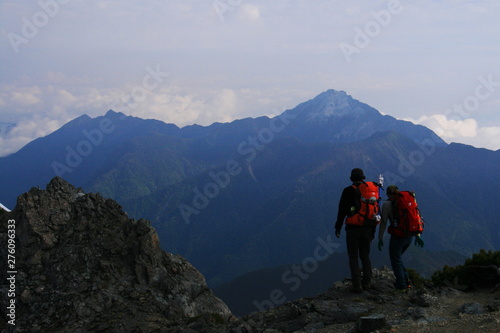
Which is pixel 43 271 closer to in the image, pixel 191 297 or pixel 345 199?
pixel 191 297

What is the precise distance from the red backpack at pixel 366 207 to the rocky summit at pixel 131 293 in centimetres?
240

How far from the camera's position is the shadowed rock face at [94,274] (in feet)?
45.5

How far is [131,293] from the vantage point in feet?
50.6

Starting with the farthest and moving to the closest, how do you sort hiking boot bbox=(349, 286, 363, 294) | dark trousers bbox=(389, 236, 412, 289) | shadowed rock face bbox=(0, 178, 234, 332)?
shadowed rock face bbox=(0, 178, 234, 332)
hiking boot bbox=(349, 286, 363, 294)
dark trousers bbox=(389, 236, 412, 289)

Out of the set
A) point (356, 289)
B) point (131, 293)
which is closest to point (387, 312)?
point (356, 289)

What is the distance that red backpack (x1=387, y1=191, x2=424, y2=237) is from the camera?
1309 cm

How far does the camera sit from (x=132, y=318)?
542 inches

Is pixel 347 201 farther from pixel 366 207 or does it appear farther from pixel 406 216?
pixel 406 216

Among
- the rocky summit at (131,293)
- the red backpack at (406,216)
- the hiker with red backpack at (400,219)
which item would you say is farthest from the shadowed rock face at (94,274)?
the red backpack at (406,216)

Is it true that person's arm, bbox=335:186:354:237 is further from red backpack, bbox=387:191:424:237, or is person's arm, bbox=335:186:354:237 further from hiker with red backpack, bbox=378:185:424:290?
red backpack, bbox=387:191:424:237

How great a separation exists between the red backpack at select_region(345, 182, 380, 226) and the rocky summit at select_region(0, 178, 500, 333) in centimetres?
240

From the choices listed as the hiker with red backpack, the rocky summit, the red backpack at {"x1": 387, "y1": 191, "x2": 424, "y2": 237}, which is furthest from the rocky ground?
the red backpack at {"x1": 387, "y1": 191, "x2": 424, "y2": 237}

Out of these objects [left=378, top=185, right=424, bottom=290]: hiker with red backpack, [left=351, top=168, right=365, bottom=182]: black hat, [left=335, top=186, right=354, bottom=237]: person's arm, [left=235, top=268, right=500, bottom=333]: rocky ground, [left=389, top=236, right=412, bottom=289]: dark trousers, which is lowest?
[left=235, top=268, right=500, bottom=333]: rocky ground

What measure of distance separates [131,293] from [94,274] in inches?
71.7
